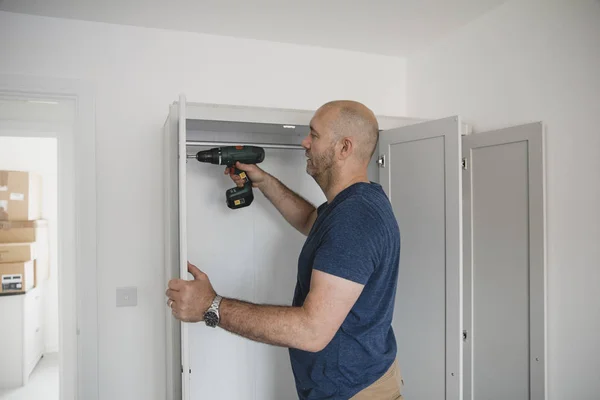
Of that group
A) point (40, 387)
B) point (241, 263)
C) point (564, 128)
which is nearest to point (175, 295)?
point (241, 263)

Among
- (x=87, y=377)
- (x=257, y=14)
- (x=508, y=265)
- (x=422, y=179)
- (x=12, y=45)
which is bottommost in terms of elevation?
(x=87, y=377)

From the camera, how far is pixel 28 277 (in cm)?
405

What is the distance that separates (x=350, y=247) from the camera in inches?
47.4

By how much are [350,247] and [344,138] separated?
1.44 feet

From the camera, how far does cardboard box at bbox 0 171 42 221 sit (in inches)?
165

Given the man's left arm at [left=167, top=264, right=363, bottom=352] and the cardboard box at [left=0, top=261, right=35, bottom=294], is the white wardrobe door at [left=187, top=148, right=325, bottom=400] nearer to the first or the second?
the man's left arm at [left=167, top=264, right=363, bottom=352]

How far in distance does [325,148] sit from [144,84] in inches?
46.6

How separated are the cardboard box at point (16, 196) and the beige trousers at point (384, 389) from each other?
4.00m

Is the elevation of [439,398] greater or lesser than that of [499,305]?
lesser

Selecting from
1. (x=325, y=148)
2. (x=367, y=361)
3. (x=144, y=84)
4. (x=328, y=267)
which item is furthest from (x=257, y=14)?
(x=367, y=361)

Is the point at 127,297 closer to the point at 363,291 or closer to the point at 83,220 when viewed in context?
the point at 83,220

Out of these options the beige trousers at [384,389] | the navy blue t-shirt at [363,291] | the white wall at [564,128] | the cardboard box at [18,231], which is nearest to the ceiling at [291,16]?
the white wall at [564,128]

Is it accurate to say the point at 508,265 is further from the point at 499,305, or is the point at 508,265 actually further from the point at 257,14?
the point at 257,14

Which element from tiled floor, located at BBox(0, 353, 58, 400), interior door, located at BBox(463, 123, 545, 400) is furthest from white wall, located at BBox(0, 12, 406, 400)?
tiled floor, located at BBox(0, 353, 58, 400)
